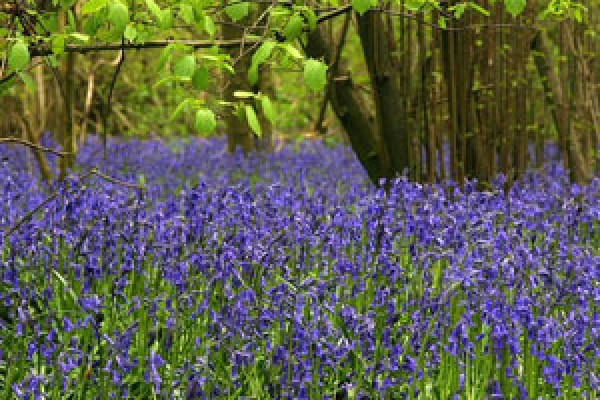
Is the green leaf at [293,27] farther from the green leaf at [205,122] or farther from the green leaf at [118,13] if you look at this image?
the green leaf at [118,13]

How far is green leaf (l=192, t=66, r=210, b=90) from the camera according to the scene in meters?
3.60

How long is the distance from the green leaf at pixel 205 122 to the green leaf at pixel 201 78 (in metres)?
0.16

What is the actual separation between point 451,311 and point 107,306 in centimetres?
156

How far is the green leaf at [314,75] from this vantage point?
3.36 meters

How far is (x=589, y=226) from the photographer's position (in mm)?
6254

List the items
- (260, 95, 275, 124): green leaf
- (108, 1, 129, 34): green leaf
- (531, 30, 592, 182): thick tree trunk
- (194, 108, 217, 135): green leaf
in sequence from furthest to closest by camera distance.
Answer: (531, 30, 592, 182): thick tree trunk
(260, 95, 275, 124): green leaf
(194, 108, 217, 135): green leaf
(108, 1, 129, 34): green leaf

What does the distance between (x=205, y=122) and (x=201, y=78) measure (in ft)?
0.84

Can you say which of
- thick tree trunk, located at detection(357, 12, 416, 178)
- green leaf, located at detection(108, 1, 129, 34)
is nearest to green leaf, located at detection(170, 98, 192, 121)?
green leaf, located at detection(108, 1, 129, 34)

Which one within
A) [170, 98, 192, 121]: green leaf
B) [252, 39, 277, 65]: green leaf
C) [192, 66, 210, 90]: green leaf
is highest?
[252, 39, 277, 65]: green leaf

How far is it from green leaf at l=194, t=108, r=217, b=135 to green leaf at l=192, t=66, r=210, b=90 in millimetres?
156

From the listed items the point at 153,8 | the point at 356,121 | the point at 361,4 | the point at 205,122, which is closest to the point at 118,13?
the point at 153,8

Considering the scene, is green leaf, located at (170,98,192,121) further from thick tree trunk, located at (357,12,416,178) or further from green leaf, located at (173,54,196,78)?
→ thick tree trunk, located at (357,12,416,178)

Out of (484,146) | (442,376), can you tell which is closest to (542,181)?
(484,146)

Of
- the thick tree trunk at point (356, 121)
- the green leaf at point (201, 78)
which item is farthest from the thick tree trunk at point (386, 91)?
the green leaf at point (201, 78)
